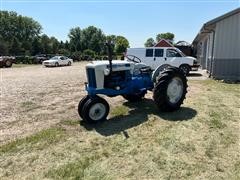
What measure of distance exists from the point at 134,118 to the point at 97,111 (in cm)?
92

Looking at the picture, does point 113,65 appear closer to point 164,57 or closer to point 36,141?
point 36,141

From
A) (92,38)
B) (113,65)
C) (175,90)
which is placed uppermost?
(92,38)

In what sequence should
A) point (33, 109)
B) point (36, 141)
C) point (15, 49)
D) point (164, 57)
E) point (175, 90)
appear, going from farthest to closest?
point (15, 49)
point (164, 57)
point (33, 109)
point (175, 90)
point (36, 141)

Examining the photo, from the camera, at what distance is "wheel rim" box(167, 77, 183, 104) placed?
7691 mm

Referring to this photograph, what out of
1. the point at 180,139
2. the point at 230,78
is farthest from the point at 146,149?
the point at 230,78

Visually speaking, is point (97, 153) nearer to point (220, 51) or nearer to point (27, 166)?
point (27, 166)

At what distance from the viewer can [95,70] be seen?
22.7 feet

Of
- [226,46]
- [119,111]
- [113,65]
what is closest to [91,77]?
[113,65]

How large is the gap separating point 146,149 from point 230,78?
1174cm

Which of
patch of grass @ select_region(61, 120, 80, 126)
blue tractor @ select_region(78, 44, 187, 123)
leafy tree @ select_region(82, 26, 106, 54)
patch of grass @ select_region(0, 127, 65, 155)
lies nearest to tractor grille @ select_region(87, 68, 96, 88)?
blue tractor @ select_region(78, 44, 187, 123)

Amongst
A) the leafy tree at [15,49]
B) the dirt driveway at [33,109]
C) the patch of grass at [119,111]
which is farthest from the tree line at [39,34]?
the patch of grass at [119,111]

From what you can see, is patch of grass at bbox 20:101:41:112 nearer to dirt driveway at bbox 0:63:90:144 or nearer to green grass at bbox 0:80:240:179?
dirt driveway at bbox 0:63:90:144

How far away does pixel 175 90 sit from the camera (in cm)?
786

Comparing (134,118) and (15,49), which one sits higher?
(15,49)
